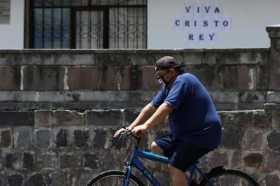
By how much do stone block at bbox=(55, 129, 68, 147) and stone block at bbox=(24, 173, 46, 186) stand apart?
415 mm

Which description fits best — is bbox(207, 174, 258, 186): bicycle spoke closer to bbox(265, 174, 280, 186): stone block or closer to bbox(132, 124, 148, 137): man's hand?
bbox(132, 124, 148, 137): man's hand

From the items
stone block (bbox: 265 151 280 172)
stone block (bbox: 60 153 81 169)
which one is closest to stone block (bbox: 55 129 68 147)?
stone block (bbox: 60 153 81 169)

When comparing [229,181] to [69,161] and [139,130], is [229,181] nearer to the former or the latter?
[139,130]

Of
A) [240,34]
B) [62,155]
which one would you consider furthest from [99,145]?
[240,34]

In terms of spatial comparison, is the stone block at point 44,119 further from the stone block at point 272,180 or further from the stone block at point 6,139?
the stone block at point 272,180

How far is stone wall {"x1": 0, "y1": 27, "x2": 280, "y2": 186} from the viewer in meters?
8.44

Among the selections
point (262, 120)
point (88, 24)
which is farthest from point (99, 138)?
point (88, 24)

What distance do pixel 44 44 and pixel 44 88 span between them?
3845 mm

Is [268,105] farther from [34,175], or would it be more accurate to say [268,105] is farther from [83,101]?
[34,175]

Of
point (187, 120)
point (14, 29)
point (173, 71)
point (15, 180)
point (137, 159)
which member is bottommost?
point (15, 180)

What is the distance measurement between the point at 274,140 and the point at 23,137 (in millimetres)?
2844

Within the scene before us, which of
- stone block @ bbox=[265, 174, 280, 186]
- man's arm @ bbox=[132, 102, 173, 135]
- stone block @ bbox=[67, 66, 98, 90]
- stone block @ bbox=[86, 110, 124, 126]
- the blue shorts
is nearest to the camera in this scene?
man's arm @ bbox=[132, 102, 173, 135]

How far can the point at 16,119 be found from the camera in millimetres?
8820

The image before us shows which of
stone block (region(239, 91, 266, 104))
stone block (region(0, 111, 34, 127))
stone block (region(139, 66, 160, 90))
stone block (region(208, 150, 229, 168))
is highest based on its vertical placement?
stone block (region(139, 66, 160, 90))
